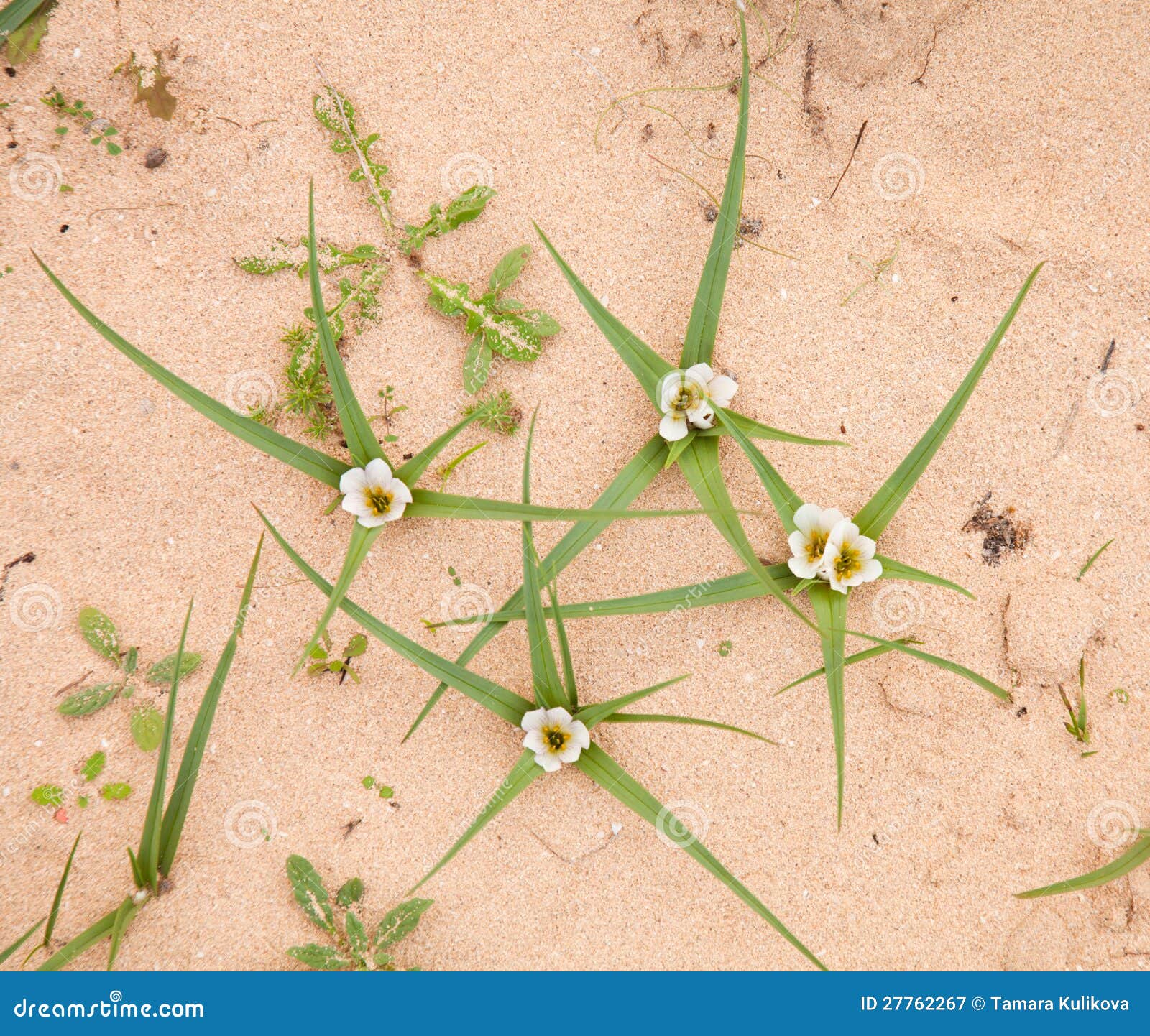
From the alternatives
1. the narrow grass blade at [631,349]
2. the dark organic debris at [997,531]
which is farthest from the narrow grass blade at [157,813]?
the dark organic debris at [997,531]

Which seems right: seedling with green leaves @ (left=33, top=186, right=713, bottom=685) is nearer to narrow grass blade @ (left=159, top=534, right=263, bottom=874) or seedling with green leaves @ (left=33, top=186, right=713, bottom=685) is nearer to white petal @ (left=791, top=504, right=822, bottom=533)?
narrow grass blade @ (left=159, top=534, right=263, bottom=874)

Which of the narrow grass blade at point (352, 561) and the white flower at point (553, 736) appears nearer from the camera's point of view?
the narrow grass blade at point (352, 561)

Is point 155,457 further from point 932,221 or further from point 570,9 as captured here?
point 932,221

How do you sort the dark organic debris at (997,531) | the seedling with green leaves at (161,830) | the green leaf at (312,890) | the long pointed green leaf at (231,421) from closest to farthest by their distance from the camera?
the long pointed green leaf at (231,421)
the seedling with green leaves at (161,830)
the green leaf at (312,890)
the dark organic debris at (997,531)

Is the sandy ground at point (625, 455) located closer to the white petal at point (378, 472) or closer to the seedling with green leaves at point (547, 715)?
the seedling with green leaves at point (547, 715)

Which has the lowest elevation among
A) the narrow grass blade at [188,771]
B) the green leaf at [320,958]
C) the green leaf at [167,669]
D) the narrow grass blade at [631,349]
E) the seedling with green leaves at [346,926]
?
the green leaf at [320,958]

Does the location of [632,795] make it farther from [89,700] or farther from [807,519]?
[89,700]

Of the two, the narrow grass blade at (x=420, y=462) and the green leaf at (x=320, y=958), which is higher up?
the narrow grass blade at (x=420, y=462)
